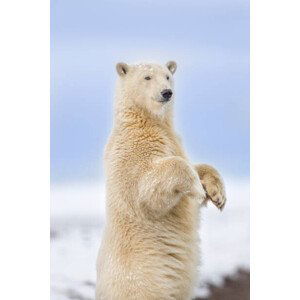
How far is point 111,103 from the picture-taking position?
10.6 feet

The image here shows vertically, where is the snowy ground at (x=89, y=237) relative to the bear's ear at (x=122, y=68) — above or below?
below

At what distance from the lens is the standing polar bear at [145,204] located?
3.09m

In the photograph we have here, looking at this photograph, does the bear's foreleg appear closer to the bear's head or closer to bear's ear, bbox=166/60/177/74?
the bear's head

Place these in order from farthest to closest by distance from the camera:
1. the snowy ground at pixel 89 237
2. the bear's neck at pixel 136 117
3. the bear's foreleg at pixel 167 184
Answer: the snowy ground at pixel 89 237, the bear's neck at pixel 136 117, the bear's foreleg at pixel 167 184

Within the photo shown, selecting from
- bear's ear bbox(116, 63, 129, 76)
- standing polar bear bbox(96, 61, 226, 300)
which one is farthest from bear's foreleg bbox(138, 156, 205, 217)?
bear's ear bbox(116, 63, 129, 76)

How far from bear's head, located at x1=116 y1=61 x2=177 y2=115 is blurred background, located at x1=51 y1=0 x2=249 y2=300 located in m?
0.09

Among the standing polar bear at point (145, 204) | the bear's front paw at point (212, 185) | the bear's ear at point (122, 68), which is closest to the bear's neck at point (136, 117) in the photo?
the standing polar bear at point (145, 204)

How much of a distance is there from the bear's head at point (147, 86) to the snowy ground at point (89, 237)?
387mm

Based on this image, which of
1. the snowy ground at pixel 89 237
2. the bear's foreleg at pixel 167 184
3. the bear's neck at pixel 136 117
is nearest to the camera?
the bear's foreleg at pixel 167 184

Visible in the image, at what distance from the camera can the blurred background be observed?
3279 mm

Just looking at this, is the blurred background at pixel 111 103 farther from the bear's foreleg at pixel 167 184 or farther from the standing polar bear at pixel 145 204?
the bear's foreleg at pixel 167 184

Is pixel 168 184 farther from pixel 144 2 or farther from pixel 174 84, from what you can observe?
pixel 144 2

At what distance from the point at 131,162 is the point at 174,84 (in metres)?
0.37
